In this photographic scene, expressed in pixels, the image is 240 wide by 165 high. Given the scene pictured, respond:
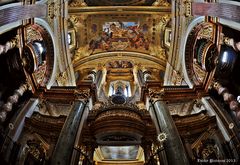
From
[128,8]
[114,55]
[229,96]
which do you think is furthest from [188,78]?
[114,55]

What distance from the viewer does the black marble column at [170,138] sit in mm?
8297

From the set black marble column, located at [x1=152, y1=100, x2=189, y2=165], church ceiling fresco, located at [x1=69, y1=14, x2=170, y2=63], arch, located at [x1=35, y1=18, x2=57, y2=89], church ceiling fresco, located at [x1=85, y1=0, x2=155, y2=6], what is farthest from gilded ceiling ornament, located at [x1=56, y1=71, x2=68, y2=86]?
black marble column, located at [x1=152, y1=100, x2=189, y2=165]

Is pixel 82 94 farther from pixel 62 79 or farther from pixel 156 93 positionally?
pixel 62 79

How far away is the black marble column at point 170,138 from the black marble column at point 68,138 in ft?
10.00

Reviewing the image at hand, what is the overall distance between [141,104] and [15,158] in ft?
22.1

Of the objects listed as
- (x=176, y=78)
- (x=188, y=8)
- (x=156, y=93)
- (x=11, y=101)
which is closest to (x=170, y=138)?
(x=156, y=93)

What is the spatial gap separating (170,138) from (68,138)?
3426 millimetres

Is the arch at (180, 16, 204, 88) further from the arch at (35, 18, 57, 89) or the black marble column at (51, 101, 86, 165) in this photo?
the arch at (35, 18, 57, 89)

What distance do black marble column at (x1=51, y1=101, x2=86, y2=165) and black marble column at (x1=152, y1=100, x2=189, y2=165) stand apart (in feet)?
10.00

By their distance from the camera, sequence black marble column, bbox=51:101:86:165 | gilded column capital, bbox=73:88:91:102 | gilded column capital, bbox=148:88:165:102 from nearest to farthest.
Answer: black marble column, bbox=51:101:86:165 → gilded column capital, bbox=148:88:165:102 → gilded column capital, bbox=73:88:91:102

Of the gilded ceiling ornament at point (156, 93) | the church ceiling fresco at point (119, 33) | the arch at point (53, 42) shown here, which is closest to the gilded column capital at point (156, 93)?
the gilded ceiling ornament at point (156, 93)

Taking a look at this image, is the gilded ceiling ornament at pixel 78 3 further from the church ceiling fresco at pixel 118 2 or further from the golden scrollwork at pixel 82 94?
the golden scrollwork at pixel 82 94

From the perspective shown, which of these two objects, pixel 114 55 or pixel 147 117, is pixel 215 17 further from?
pixel 114 55

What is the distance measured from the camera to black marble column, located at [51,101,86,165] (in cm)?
823
